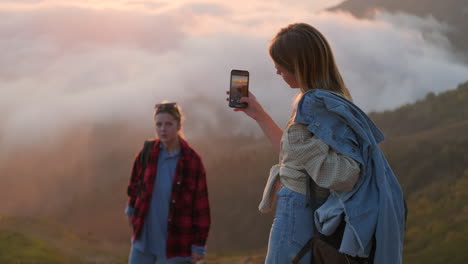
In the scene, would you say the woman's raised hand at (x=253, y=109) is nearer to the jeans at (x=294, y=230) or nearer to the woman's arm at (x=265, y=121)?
the woman's arm at (x=265, y=121)

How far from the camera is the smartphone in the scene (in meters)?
3.38

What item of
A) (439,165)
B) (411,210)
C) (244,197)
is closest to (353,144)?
(411,210)

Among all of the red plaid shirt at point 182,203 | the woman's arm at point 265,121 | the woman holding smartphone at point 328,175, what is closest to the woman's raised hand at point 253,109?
the woman's arm at point 265,121

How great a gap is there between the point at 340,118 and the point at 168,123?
310 cm

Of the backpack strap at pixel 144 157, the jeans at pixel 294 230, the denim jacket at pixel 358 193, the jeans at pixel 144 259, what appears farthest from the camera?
the backpack strap at pixel 144 157

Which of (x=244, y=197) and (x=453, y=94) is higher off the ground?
(x=453, y=94)

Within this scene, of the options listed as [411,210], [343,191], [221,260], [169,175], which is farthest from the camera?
[411,210]

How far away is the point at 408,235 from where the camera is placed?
12.5m

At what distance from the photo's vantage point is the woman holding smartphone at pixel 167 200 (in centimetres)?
527

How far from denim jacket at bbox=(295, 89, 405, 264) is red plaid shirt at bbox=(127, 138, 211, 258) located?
112 inches

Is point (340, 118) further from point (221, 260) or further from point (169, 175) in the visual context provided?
point (221, 260)

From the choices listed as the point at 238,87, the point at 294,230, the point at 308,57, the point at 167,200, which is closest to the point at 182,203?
the point at 167,200

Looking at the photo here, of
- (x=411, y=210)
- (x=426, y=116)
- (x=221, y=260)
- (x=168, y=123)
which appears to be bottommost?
(x=221, y=260)

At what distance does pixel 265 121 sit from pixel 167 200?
2.31 m
